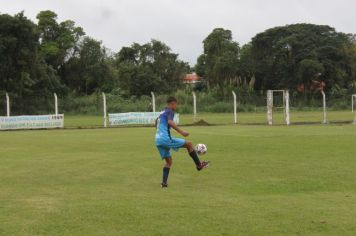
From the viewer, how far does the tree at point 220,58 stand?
79625 millimetres

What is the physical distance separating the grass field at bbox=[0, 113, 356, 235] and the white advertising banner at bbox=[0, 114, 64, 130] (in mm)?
15759

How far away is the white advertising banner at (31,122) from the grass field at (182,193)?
620 inches

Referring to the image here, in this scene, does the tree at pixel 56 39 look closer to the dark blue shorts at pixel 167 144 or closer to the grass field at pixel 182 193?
the grass field at pixel 182 193

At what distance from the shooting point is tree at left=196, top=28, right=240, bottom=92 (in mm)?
79625

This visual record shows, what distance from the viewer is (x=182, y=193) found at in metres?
9.40

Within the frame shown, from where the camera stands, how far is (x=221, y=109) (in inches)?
1849

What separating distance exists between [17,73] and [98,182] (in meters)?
40.3

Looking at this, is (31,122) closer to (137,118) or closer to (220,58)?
Result: (137,118)

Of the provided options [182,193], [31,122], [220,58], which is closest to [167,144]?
[182,193]

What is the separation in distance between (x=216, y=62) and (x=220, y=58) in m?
0.85

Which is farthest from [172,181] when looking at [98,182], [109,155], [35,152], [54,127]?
[54,127]

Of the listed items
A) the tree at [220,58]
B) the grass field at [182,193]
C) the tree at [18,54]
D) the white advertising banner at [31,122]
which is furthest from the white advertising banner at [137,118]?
the tree at [220,58]

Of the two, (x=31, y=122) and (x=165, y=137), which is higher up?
(x=165, y=137)

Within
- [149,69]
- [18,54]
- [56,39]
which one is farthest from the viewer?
[149,69]
